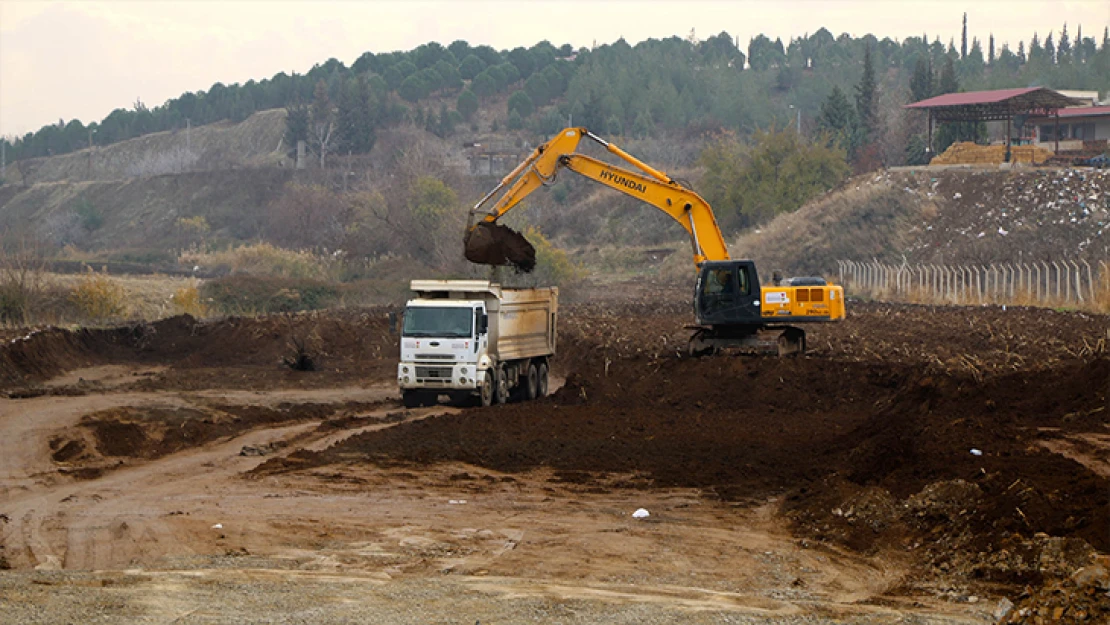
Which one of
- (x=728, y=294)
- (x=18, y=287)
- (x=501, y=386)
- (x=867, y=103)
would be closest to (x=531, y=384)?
(x=501, y=386)

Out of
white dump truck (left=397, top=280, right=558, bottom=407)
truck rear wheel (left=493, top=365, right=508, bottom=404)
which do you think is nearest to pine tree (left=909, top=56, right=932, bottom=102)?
white dump truck (left=397, top=280, right=558, bottom=407)

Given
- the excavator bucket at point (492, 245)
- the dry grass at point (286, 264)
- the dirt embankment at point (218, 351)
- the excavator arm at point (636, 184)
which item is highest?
the excavator arm at point (636, 184)

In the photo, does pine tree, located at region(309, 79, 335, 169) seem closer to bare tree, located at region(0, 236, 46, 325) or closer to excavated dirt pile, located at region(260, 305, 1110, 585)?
bare tree, located at region(0, 236, 46, 325)

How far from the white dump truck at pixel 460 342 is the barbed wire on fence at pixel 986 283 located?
28839mm

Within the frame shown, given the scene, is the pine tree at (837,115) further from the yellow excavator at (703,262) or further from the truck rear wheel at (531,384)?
the truck rear wheel at (531,384)

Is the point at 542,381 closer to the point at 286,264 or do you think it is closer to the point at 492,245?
the point at 492,245

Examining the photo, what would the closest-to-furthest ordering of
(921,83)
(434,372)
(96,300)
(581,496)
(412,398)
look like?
(581,496) < (434,372) < (412,398) < (96,300) < (921,83)

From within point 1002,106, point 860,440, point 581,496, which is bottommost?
point 581,496

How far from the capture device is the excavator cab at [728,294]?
3005 cm

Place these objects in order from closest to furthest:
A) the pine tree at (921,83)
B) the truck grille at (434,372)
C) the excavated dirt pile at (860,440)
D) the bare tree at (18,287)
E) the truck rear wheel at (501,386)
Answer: the excavated dirt pile at (860,440)
the truck grille at (434,372)
the truck rear wheel at (501,386)
the bare tree at (18,287)
the pine tree at (921,83)

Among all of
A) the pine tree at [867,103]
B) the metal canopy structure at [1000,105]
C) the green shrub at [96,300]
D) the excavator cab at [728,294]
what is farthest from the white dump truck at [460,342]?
the pine tree at [867,103]

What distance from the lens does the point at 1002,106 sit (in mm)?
88562

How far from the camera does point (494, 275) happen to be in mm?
34406

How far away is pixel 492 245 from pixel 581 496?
1332 cm
